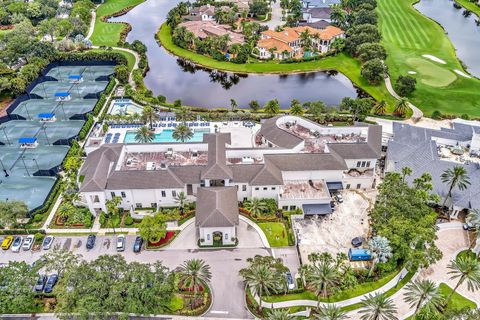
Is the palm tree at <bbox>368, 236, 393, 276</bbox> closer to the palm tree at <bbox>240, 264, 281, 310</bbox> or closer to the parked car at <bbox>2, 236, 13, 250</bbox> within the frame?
the palm tree at <bbox>240, 264, 281, 310</bbox>

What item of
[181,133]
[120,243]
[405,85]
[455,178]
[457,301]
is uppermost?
[455,178]

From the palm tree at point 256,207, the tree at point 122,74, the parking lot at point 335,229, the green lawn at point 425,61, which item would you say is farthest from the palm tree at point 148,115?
the green lawn at point 425,61

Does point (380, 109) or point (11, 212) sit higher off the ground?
point (11, 212)

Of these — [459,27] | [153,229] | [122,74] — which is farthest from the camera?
[459,27]

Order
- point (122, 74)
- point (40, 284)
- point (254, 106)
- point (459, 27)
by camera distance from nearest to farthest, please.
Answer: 1. point (40, 284)
2. point (254, 106)
3. point (122, 74)
4. point (459, 27)

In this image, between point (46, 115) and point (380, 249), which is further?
point (46, 115)

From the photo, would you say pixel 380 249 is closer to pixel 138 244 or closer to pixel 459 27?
pixel 138 244

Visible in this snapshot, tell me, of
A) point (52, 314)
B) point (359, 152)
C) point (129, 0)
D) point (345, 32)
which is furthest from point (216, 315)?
point (129, 0)

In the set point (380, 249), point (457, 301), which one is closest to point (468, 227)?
point (457, 301)
